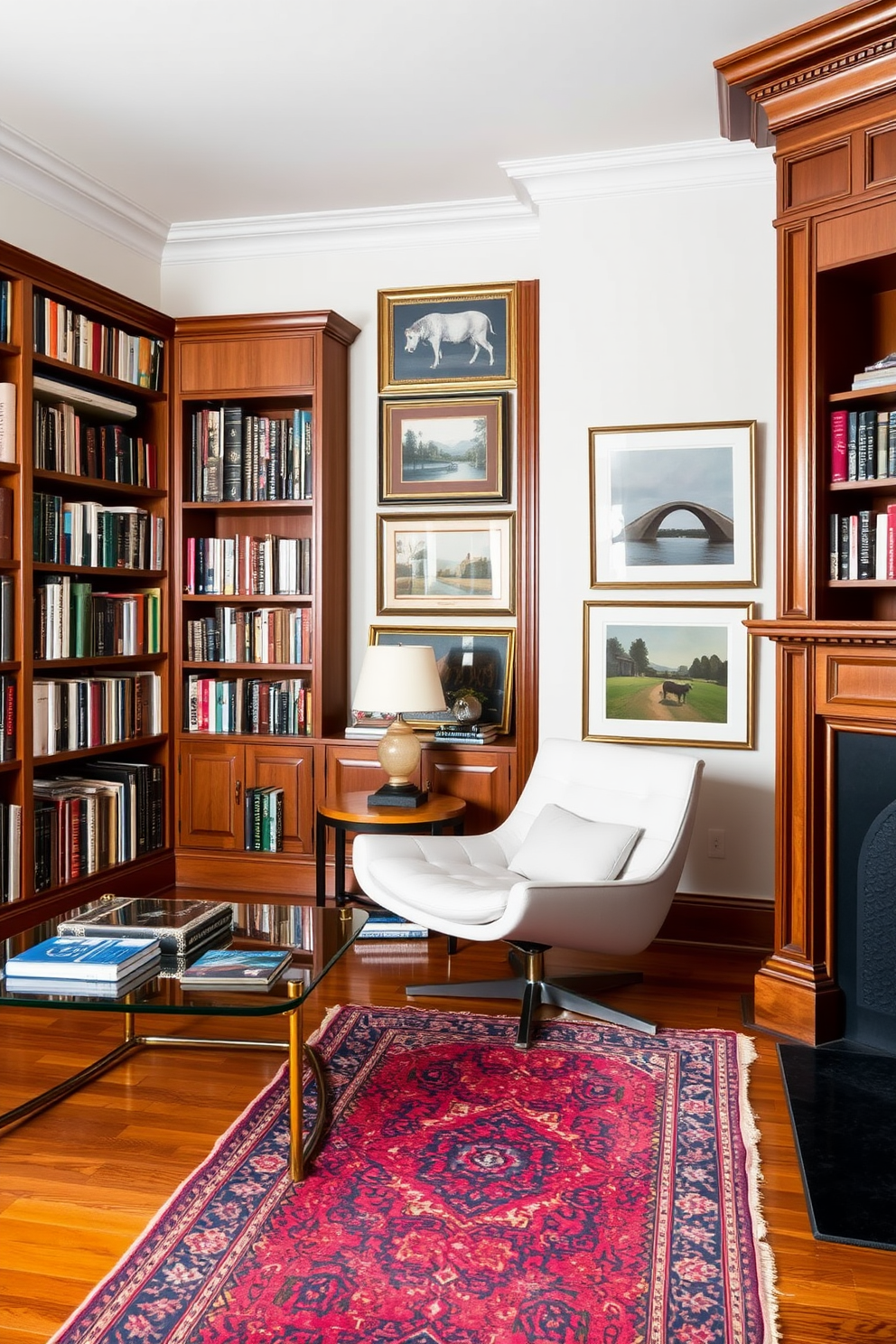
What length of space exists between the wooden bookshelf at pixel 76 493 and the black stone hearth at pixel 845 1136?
2619 millimetres

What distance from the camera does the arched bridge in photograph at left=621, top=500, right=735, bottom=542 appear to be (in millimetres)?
3943

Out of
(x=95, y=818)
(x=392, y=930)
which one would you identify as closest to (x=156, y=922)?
(x=392, y=930)

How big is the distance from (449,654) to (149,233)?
7.38 ft

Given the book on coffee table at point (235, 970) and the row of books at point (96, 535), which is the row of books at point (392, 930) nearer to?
the book on coffee table at point (235, 970)

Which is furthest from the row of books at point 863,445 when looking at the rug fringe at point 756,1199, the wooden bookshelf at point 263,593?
the wooden bookshelf at point 263,593

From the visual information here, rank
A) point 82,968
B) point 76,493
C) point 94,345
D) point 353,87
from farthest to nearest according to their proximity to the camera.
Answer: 1. point 76,493
2. point 94,345
3. point 353,87
4. point 82,968

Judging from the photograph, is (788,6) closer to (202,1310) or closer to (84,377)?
(84,377)

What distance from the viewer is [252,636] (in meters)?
4.60

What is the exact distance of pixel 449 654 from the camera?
15.0ft

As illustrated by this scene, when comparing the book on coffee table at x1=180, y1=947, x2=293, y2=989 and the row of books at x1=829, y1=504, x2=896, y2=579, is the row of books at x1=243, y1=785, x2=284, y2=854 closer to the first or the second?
the book on coffee table at x1=180, y1=947, x2=293, y2=989

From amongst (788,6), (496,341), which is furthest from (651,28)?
(496,341)

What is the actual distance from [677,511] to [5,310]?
2.46 m

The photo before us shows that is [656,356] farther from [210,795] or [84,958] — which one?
[84,958]

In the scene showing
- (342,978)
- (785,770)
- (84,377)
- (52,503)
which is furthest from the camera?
(84,377)
